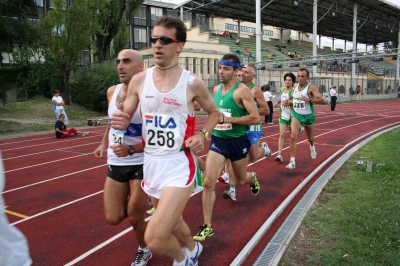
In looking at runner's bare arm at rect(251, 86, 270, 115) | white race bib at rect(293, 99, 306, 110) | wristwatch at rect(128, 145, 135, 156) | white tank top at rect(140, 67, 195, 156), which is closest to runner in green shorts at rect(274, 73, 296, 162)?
white race bib at rect(293, 99, 306, 110)

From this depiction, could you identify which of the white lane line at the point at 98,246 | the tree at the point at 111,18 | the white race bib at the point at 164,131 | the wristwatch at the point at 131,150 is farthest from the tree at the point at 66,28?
the white race bib at the point at 164,131

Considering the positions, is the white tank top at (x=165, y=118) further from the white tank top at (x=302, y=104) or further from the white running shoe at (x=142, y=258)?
the white tank top at (x=302, y=104)

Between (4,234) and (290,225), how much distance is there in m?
3.27

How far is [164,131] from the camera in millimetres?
2844

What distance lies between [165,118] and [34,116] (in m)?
21.1

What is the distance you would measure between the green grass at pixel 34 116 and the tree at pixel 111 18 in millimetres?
6471

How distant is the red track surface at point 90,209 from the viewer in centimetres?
388

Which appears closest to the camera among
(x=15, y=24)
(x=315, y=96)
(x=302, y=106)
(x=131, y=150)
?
(x=131, y=150)

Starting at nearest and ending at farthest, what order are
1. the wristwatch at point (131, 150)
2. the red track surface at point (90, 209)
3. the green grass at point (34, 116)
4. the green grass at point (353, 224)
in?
the wristwatch at point (131, 150) → the green grass at point (353, 224) → the red track surface at point (90, 209) → the green grass at point (34, 116)

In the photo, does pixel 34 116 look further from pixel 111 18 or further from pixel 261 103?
pixel 261 103

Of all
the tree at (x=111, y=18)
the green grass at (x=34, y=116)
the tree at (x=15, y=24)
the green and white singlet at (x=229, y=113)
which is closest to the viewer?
the green and white singlet at (x=229, y=113)

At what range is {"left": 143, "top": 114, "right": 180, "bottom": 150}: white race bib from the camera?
9.30ft

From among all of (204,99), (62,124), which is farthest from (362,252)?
(62,124)

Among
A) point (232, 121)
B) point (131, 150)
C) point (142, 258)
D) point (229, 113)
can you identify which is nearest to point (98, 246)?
point (142, 258)
